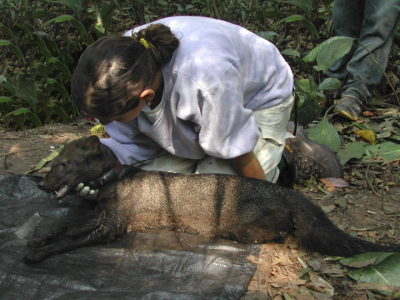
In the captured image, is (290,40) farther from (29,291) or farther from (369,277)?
(29,291)

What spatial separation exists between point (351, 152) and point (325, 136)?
1.02 feet

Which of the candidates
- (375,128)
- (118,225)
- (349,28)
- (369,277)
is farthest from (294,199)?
(349,28)

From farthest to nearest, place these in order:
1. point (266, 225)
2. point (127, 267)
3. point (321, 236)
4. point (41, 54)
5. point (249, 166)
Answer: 1. point (41, 54)
2. point (249, 166)
3. point (266, 225)
4. point (321, 236)
5. point (127, 267)

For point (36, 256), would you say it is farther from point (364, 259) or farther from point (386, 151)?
point (386, 151)

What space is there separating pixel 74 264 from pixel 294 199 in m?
1.63

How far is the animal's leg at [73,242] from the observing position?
2.97 metres

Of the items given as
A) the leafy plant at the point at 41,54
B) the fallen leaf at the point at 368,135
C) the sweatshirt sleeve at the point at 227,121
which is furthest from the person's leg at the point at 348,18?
the sweatshirt sleeve at the point at 227,121

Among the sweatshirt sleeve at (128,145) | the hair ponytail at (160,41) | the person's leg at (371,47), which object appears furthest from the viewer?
the person's leg at (371,47)

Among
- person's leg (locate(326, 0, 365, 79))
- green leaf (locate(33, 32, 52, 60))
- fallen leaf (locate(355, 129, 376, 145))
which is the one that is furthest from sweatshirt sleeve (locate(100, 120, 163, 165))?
person's leg (locate(326, 0, 365, 79))

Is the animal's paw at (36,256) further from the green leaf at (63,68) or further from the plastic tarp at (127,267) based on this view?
the green leaf at (63,68)

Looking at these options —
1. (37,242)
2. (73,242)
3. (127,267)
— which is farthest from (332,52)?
(37,242)

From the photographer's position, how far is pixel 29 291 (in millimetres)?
2707

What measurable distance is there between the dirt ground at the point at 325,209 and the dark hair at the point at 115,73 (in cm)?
139

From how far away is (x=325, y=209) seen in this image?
3.75m
